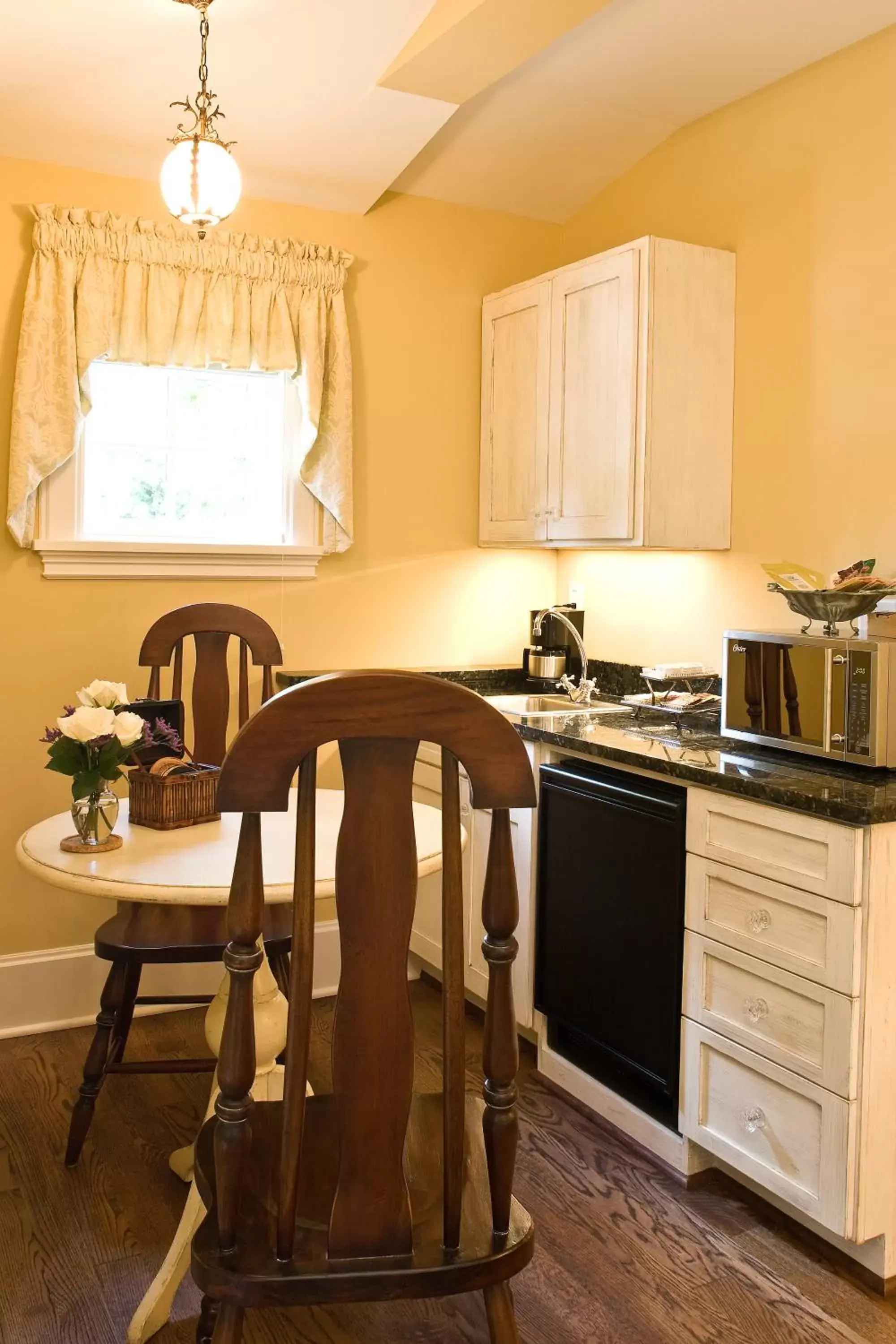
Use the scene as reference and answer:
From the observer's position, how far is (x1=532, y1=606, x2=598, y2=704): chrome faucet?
3.44 m

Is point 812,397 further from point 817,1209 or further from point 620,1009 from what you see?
point 817,1209

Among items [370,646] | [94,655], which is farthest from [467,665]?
[94,655]

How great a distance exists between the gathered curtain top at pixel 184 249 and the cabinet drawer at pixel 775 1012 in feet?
7.36

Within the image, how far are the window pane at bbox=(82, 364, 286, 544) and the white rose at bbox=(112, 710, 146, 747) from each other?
1336mm

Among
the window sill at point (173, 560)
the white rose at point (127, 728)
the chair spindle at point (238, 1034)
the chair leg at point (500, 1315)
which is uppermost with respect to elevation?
the window sill at point (173, 560)

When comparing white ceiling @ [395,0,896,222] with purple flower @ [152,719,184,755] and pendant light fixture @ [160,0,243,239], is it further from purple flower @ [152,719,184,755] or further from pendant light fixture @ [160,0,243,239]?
purple flower @ [152,719,184,755]

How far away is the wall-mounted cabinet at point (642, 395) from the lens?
308 centimetres

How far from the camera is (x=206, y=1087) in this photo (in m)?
2.96

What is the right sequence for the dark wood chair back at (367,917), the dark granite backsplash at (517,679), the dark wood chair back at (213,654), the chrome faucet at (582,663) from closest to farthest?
the dark wood chair back at (367,917) < the dark wood chair back at (213,654) < the chrome faucet at (582,663) < the dark granite backsplash at (517,679)

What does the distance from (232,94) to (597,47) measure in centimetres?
95

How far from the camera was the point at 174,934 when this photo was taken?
2402mm

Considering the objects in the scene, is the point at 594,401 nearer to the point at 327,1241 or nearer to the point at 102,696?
the point at 102,696

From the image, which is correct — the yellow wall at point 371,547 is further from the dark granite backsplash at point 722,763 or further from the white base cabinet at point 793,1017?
the white base cabinet at point 793,1017

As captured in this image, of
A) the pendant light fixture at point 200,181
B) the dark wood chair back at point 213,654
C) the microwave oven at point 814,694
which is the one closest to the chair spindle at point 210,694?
the dark wood chair back at point 213,654
